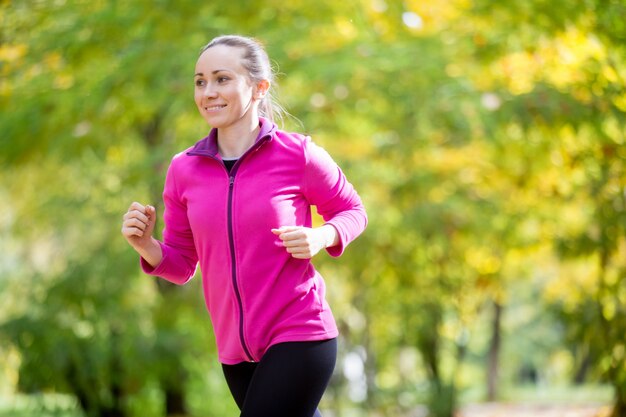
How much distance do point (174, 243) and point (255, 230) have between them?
386 mm

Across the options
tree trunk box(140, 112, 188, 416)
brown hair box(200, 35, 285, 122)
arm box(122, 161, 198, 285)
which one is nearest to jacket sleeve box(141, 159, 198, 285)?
arm box(122, 161, 198, 285)

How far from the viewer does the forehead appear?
2.41m

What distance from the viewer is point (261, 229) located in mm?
2326

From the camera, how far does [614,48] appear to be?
5.70 m

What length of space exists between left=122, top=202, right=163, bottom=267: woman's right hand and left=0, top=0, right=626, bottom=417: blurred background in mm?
3483

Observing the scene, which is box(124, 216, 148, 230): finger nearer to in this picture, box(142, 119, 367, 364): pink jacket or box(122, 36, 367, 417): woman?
box(122, 36, 367, 417): woman

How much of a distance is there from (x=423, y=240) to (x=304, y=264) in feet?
27.5

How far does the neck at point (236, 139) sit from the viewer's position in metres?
2.46

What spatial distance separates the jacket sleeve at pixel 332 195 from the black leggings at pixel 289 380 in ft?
0.90

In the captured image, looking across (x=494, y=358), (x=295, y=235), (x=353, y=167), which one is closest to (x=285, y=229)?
(x=295, y=235)

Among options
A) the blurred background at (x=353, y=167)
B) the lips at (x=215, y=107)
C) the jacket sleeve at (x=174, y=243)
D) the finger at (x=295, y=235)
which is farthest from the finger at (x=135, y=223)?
the blurred background at (x=353, y=167)

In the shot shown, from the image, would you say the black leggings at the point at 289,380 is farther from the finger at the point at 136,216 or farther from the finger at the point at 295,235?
the finger at the point at 136,216

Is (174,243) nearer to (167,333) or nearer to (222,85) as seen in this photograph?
(222,85)

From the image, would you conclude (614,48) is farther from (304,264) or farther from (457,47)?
(304,264)
